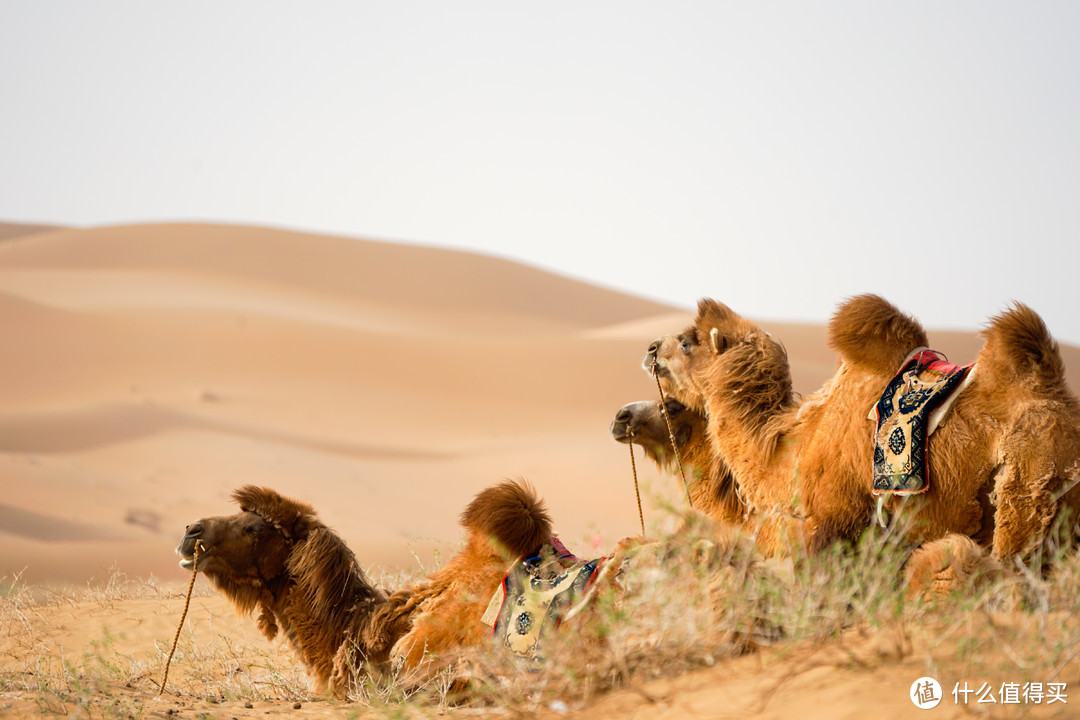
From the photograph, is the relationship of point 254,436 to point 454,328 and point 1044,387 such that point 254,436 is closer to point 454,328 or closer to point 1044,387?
point 1044,387

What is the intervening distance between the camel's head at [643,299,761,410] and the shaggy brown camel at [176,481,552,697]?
4.21 ft

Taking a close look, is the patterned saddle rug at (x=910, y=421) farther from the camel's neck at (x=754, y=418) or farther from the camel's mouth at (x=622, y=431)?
the camel's mouth at (x=622, y=431)

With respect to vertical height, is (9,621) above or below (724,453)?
below

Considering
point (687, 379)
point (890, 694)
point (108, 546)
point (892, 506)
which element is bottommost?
point (108, 546)

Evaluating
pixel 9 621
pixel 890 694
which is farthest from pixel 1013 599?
pixel 9 621

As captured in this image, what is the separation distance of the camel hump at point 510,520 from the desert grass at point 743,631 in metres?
0.71

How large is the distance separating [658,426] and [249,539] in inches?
99.9

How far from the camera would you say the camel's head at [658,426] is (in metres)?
6.27

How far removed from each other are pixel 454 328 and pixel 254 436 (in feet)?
84.2

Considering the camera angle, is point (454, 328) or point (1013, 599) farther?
point (454, 328)

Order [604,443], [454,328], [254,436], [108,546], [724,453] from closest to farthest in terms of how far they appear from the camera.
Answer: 1. [724,453]
2. [108,546]
3. [254,436]
4. [604,443]
5. [454,328]

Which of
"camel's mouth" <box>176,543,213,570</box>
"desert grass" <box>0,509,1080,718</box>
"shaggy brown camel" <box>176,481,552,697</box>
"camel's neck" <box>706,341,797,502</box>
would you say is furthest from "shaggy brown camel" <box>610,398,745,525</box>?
"camel's mouth" <box>176,543,213,570</box>

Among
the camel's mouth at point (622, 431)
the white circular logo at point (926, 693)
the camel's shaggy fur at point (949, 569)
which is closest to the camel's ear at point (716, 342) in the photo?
the camel's mouth at point (622, 431)

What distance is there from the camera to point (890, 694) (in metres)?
3.25
